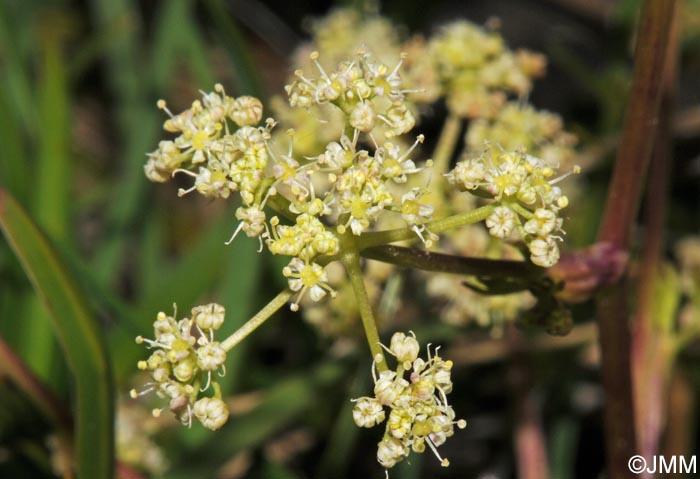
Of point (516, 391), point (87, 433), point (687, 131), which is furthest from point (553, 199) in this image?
point (687, 131)

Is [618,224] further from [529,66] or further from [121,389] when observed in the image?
[121,389]

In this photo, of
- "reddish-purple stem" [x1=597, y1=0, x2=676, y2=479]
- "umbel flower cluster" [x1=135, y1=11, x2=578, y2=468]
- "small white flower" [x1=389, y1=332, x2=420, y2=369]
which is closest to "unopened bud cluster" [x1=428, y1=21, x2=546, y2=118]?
"reddish-purple stem" [x1=597, y1=0, x2=676, y2=479]

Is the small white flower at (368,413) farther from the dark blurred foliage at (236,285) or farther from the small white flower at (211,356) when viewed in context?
the dark blurred foliage at (236,285)

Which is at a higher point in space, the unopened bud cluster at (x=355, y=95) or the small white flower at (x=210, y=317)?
the unopened bud cluster at (x=355, y=95)

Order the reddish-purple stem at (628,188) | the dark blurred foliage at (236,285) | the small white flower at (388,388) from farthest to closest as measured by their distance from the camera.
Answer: the dark blurred foliage at (236,285), the reddish-purple stem at (628,188), the small white flower at (388,388)

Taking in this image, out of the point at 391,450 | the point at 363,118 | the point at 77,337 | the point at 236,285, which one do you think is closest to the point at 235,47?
the point at 236,285

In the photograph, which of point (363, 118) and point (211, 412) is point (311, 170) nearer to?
point (363, 118)

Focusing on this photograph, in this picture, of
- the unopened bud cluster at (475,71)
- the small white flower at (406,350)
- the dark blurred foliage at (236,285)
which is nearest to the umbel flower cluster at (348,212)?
the small white flower at (406,350)
